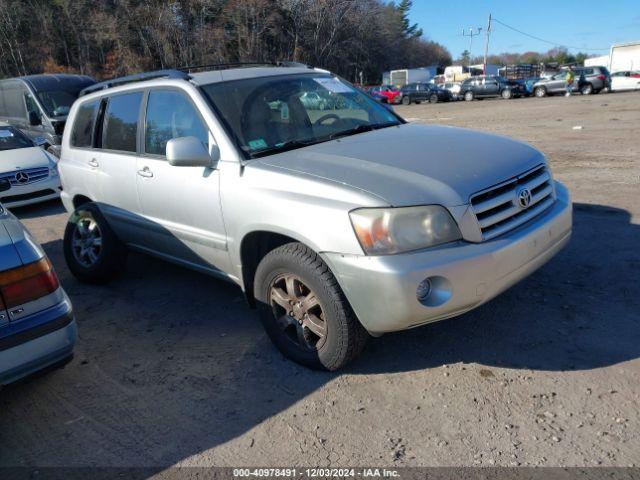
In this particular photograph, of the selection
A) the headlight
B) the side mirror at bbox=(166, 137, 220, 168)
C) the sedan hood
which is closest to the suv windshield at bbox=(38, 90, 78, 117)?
the sedan hood

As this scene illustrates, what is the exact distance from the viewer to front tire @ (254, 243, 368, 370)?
2.93 metres

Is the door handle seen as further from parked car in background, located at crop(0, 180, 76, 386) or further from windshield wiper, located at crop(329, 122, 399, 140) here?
windshield wiper, located at crop(329, 122, 399, 140)

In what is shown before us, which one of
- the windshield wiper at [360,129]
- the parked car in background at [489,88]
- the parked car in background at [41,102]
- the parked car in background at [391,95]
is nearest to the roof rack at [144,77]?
the windshield wiper at [360,129]

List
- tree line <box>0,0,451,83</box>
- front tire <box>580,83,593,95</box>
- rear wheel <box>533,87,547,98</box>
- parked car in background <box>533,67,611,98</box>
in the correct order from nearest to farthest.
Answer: parked car in background <box>533,67,611,98</box>, front tire <box>580,83,593,95</box>, rear wheel <box>533,87,547,98</box>, tree line <box>0,0,451,83</box>

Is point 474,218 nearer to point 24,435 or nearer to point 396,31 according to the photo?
point 24,435

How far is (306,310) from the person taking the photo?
3166mm

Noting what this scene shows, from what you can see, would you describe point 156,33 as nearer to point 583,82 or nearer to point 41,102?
point 583,82

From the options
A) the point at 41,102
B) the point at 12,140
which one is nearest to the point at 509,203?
the point at 12,140

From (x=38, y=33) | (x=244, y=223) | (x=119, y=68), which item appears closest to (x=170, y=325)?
(x=244, y=223)

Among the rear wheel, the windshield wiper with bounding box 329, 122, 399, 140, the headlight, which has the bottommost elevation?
the rear wheel

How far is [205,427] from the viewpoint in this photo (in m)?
2.86

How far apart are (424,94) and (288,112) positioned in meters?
35.5

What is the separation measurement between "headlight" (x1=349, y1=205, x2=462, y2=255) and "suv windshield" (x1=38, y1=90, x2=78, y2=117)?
37.7ft

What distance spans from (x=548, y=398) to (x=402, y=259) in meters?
1.13
